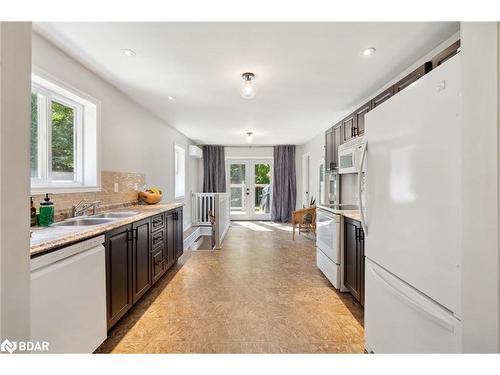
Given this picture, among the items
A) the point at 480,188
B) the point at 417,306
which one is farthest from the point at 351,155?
the point at 480,188

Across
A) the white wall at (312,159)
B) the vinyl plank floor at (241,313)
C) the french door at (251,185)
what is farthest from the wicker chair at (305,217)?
the french door at (251,185)

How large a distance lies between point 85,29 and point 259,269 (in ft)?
10.2

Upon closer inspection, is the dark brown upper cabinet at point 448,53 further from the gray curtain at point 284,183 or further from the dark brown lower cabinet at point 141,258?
the gray curtain at point 284,183

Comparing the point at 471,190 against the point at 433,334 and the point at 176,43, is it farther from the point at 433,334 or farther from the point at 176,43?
the point at 176,43

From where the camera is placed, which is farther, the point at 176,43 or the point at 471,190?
the point at 176,43

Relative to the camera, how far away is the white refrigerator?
3.03 feet

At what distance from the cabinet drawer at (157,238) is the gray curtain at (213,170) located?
4.45m

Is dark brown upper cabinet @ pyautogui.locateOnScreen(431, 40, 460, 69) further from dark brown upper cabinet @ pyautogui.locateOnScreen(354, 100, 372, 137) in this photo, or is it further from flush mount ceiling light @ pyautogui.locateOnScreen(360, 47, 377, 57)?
dark brown upper cabinet @ pyautogui.locateOnScreen(354, 100, 372, 137)

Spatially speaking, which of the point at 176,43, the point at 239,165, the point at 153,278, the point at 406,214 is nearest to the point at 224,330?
the point at 153,278

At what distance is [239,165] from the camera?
25.1 ft

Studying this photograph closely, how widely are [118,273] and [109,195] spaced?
1.25m

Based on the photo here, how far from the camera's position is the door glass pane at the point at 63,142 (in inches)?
88.9

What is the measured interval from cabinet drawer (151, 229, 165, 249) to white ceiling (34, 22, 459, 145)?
5.54 ft
